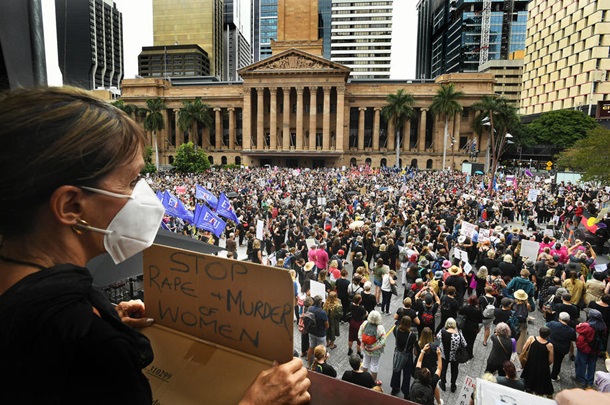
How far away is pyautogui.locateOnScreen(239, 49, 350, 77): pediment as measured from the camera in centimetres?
6606

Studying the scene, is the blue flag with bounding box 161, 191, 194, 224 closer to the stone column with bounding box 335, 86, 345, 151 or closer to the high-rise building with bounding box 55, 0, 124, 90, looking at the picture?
the high-rise building with bounding box 55, 0, 124, 90

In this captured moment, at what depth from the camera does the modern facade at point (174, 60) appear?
131750 mm

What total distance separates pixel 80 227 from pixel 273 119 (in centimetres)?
6951

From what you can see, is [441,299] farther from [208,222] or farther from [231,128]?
[231,128]

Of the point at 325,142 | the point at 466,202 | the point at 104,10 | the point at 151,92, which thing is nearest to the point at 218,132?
the point at 151,92

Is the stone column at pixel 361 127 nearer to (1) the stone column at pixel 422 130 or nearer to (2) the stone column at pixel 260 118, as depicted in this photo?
(1) the stone column at pixel 422 130

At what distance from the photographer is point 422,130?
70.2 meters

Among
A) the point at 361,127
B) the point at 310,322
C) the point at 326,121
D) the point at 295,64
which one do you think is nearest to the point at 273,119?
the point at 326,121

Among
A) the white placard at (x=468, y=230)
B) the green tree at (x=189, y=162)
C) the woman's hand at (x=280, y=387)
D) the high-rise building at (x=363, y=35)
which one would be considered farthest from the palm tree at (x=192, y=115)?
the high-rise building at (x=363, y=35)

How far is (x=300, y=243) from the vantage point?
1422 centimetres

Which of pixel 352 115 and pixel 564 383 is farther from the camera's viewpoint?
pixel 352 115

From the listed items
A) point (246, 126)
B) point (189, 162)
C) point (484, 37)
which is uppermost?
point (484, 37)

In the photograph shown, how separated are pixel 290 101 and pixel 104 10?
67884 millimetres

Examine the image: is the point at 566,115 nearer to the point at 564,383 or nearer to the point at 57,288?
the point at 564,383
